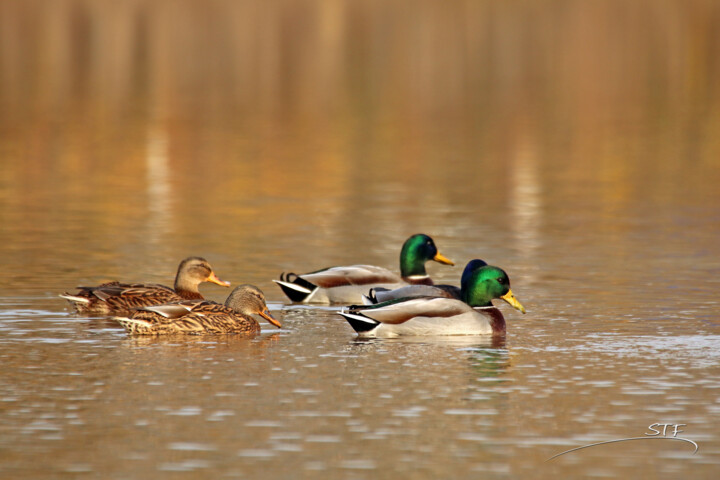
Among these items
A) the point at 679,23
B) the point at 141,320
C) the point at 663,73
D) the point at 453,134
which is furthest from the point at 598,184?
the point at 679,23

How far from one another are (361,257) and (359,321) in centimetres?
644

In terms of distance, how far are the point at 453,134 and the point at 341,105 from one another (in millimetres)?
9806

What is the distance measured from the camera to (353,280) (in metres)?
18.0

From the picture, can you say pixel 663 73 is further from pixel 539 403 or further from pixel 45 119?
pixel 539 403

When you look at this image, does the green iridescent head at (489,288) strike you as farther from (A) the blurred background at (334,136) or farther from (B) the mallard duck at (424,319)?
(A) the blurred background at (334,136)

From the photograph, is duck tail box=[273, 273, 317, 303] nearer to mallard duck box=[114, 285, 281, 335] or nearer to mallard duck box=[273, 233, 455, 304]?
mallard duck box=[273, 233, 455, 304]

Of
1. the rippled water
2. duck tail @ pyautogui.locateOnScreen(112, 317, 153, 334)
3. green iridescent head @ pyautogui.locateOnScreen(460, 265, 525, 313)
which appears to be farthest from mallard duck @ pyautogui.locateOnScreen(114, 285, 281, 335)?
green iridescent head @ pyautogui.locateOnScreen(460, 265, 525, 313)

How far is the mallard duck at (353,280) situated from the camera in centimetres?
1791

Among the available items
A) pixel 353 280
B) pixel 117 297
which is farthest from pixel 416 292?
pixel 117 297

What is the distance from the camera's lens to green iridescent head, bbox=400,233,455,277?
1862 cm

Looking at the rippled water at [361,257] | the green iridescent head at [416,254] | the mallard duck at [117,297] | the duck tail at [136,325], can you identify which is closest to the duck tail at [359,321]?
the rippled water at [361,257]

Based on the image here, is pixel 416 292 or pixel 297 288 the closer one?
pixel 416 292

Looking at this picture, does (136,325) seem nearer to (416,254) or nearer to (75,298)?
(75,298)

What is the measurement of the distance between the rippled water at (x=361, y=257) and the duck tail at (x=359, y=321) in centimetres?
26
